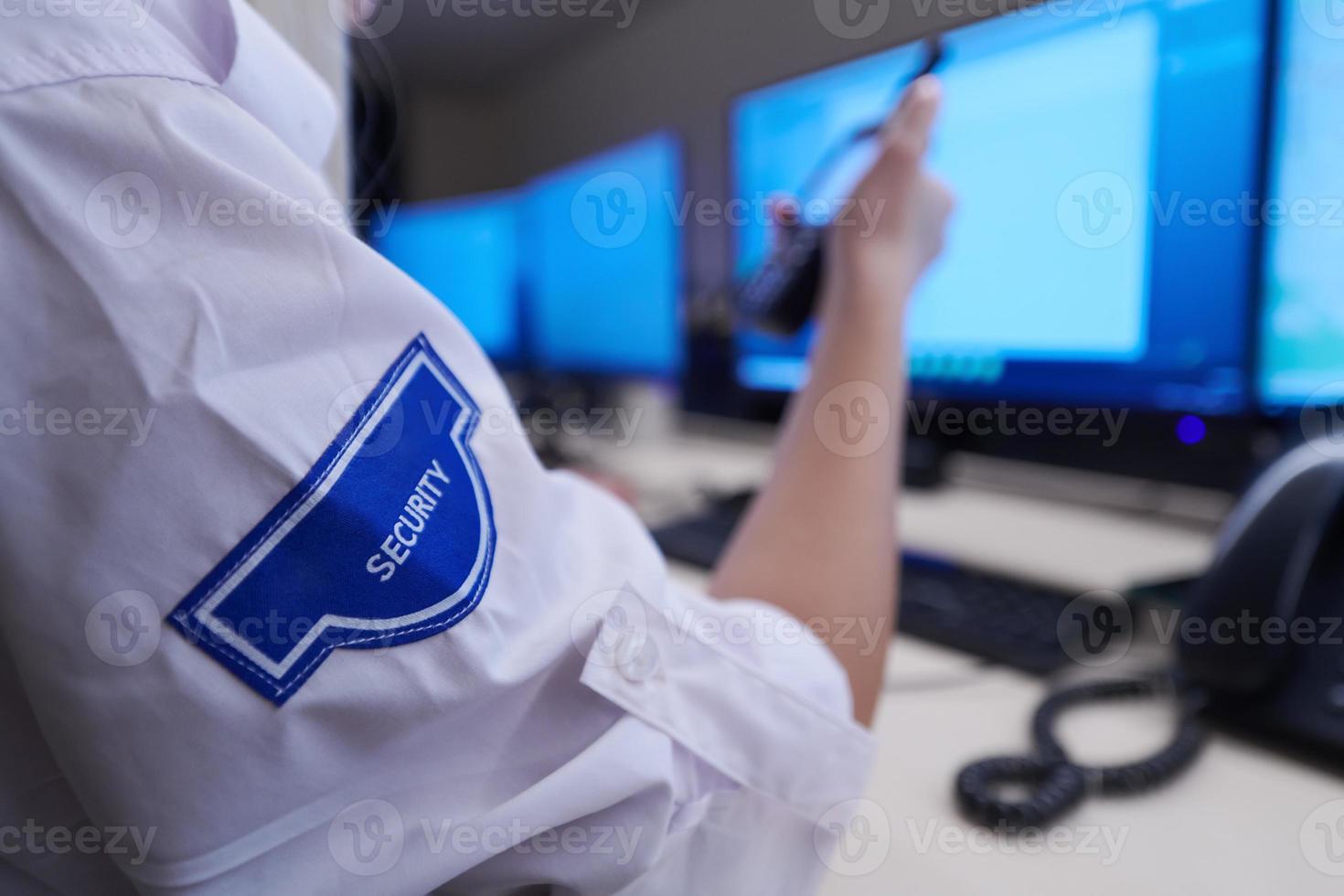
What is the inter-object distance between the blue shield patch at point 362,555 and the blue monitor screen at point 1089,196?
363 mm

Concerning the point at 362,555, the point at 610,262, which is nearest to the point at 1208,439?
the point at 362,555

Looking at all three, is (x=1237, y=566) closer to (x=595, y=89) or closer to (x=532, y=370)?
(x=532, y=370)

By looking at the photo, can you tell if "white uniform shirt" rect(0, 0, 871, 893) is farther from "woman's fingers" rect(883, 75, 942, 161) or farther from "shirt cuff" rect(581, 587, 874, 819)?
"woman's fingers" rect(883, 75, 942, 161)

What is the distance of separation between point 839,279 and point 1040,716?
0.89 ft

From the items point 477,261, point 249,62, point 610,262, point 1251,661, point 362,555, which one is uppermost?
point 249,62

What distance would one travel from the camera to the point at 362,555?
9.4 inches

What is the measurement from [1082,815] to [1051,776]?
0.02 metres

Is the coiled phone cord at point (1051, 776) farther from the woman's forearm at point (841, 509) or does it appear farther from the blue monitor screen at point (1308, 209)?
the blue monitor screen at point (1308, 209)

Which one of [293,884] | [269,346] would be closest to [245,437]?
[269,346]

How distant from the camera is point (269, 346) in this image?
237 mm

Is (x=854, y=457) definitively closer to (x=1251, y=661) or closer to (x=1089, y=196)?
(x=1251, y=661)

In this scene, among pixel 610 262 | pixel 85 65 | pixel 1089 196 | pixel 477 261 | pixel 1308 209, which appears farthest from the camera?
pixel 477 261

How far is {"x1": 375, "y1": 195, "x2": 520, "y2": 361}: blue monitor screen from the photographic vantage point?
60.2 inches

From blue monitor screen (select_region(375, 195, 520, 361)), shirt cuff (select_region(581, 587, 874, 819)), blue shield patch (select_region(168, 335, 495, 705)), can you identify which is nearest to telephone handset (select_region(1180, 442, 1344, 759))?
shirt cuff (select_region(581, 587, 874, 819))
